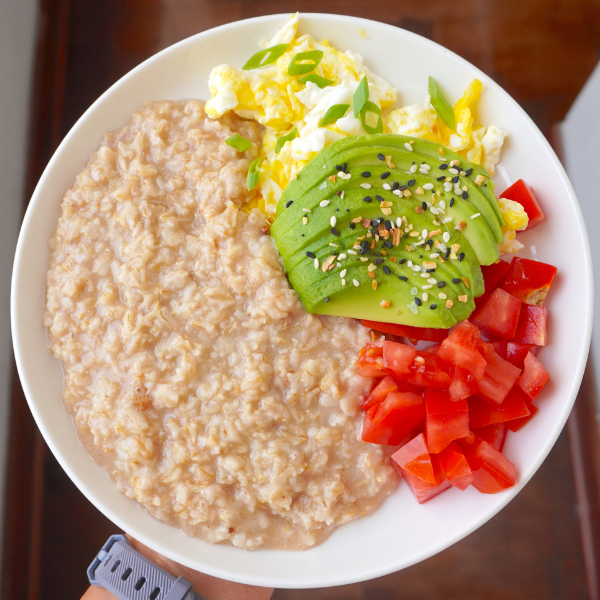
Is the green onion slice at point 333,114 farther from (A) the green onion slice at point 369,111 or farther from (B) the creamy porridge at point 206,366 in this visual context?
(B) the creamy porridge at point 206,366

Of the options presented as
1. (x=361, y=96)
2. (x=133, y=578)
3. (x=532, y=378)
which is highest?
(x=361, y=96)

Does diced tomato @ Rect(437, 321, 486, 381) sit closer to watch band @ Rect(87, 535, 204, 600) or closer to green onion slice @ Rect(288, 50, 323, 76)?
green onion slice @ Rect(288, 50, 323, 76)

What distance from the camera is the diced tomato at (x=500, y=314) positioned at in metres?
2.24

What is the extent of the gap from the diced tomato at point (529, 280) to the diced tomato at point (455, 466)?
2.42 feet

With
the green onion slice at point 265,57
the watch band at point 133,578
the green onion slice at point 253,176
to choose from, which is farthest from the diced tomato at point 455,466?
the green onion slice at point 265,57

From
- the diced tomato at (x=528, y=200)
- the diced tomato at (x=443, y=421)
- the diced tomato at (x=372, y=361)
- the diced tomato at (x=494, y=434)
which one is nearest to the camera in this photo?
the diced tomato at (x=443, y=421)

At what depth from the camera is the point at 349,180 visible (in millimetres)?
2105

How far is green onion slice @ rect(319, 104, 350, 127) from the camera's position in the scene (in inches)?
87.5

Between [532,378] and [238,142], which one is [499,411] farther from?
[238,142]

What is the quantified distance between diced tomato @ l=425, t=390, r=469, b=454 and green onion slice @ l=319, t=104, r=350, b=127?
4.01 ft

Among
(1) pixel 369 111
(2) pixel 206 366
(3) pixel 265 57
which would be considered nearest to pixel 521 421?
(2) pixel 206 366

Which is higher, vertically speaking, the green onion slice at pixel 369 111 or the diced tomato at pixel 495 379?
the green onion slice at pixel 369 111

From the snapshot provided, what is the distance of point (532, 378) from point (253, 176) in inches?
57.7

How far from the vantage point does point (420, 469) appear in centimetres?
212
